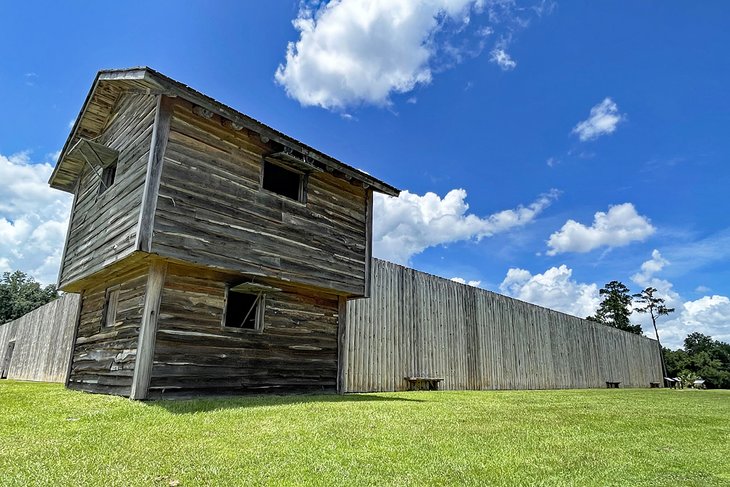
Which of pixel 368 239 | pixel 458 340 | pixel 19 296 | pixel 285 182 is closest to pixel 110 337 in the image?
pixel 285 182

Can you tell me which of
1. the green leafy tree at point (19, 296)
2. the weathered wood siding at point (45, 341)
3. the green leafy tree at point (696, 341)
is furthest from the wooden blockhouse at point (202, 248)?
the green leafy tree at point (696, 341)

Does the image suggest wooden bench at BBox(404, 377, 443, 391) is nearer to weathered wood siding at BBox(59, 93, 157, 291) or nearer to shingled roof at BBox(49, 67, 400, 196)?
shingled roof at BBox(49, 67, 400, 196)

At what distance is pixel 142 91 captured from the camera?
8414 mm

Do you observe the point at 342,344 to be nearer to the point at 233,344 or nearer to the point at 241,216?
the point at 233,344

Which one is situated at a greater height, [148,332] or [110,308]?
[110,308]

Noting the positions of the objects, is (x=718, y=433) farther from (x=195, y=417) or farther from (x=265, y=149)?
(x=265, y=149)

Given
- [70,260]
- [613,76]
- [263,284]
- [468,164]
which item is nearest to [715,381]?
[468,164]

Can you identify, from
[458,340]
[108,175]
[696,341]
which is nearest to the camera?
[108,175]

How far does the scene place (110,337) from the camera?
837cm

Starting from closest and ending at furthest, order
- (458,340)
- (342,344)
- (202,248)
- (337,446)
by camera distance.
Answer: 1. (337,446)
2. (202,248)
3. (342,344)
4. (458,340)

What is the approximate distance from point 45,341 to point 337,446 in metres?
16.5

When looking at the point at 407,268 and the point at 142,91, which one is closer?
the point at 142,91

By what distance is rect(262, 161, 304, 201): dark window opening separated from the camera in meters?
9.38

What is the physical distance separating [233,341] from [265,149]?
11.9ft
